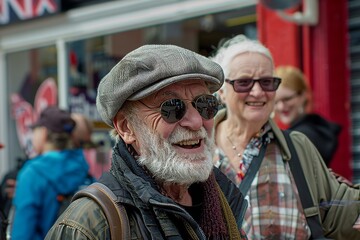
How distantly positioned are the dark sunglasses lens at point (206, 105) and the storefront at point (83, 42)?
11.6ft

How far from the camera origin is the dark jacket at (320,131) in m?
4.35

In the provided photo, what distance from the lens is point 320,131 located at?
4422 mm

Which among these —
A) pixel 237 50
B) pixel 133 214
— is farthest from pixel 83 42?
pixel 133 214

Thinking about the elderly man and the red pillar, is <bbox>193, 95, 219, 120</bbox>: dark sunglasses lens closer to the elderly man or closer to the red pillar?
the elderly man

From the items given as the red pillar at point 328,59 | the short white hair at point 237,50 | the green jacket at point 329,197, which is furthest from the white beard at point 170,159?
the red pillar at point 328,59

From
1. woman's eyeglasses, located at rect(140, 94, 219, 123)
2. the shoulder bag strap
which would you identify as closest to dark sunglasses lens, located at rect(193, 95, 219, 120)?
woman's eyeglasses, located at rect(140, 94, 219, 123)

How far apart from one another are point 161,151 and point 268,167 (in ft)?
3.38

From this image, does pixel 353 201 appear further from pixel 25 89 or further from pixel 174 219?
pixel 25 89

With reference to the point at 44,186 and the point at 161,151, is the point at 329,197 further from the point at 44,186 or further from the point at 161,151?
the point at 44,186

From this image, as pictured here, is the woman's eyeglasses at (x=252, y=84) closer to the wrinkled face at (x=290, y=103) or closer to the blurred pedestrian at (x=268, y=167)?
the blurred pedestrian at (x=268, y=167)

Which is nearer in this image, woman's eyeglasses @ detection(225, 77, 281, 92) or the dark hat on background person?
woman's eyeglasses @ detection(225, 77, 281, 92)

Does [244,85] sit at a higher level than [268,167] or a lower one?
higher

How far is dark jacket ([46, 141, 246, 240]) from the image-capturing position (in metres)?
2.08

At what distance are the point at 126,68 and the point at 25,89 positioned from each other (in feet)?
20.9
